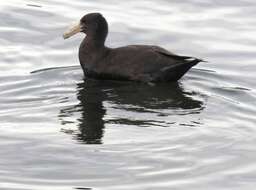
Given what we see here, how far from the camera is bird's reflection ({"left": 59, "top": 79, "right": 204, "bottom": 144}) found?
35.7 feet

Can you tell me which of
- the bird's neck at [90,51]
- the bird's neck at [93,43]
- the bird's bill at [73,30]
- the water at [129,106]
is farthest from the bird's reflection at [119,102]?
the bird's bill at [73,30]

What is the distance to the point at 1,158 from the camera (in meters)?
9.58

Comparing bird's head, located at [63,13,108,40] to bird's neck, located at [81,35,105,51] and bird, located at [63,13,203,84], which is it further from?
bird, located at [63,13,203,84]

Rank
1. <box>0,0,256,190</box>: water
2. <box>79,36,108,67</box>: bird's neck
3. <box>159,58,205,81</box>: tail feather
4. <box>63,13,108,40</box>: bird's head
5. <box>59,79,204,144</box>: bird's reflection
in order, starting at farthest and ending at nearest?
1. <box>63,13,108,40</box>: bird's head
2. <box>79,36,108,67</box>: bird's neck
3. <box>159,58,205,81</box>: tail feather
4. <box>59,79,204,144</box>: bird's reflection
5. <box>0,0,256,190</box>: water

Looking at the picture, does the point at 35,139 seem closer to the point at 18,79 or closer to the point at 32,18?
the point at 18,79

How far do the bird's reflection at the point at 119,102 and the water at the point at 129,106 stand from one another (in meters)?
0.01

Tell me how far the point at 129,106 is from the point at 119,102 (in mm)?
235

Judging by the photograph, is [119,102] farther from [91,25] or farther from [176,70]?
[91,25]

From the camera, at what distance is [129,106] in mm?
11695

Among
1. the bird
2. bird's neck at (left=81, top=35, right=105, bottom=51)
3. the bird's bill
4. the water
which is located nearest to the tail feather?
the bird

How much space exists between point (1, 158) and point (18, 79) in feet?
10.7

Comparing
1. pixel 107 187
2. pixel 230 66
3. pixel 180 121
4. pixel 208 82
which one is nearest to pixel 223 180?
pixel 107 187

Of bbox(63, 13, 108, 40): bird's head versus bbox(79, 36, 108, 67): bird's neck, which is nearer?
→ bbox(79, 36, 108, 67): bird's neck

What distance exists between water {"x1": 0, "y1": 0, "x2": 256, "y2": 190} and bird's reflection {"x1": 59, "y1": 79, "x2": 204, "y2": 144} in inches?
0.5
